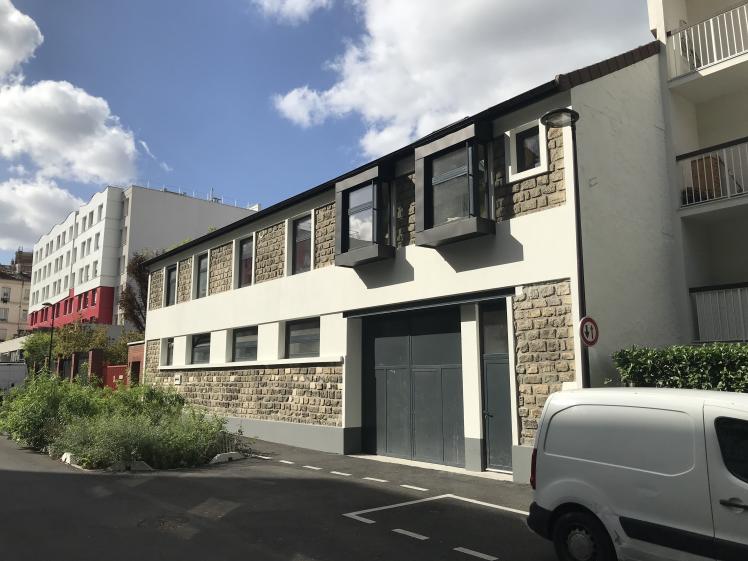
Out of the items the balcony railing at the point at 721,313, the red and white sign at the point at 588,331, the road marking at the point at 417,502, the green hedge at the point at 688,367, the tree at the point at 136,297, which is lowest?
the road marking at the point at 417,502

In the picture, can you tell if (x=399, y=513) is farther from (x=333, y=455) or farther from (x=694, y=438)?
(x=333, y=455)

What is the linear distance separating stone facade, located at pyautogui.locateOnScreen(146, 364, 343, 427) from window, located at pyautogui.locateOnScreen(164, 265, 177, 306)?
3945 mm

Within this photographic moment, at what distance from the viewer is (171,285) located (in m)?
23.4

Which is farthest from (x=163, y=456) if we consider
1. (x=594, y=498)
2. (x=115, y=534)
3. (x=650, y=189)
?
(x=650, y=189)

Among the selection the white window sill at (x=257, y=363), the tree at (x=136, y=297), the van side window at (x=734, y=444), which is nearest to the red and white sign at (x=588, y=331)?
the van side window at (x=734, y=444)

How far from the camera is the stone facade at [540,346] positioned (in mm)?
9406

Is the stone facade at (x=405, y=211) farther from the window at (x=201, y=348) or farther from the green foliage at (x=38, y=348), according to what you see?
the green foliage at (x=38, y=348)

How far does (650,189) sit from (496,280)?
371 centimetres

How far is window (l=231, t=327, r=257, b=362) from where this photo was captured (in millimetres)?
17688

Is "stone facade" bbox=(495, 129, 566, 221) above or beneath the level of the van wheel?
above

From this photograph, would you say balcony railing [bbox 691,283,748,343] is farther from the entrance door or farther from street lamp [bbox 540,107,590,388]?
the entrance door

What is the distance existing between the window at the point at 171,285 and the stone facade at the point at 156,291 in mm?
369

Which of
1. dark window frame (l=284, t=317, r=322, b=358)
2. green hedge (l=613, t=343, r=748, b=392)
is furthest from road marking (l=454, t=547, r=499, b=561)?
dark window frame (l=284, t=317, r=322, b=358)

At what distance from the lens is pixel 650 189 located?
1143 cm
